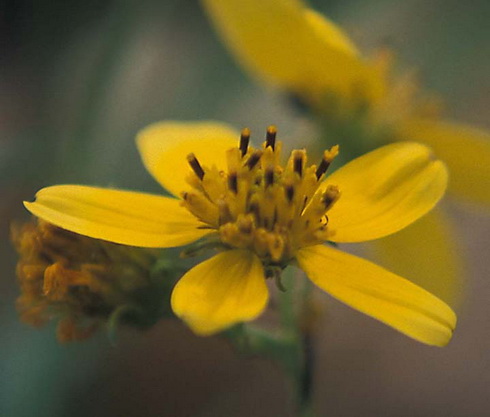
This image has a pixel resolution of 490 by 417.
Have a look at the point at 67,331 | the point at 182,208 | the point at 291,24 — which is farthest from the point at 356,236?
the point at 291,24

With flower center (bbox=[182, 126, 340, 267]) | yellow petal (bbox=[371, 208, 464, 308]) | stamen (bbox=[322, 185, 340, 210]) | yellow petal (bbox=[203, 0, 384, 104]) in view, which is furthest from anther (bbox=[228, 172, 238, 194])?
yellow petal (bbox=[371, 208, 464, 308])

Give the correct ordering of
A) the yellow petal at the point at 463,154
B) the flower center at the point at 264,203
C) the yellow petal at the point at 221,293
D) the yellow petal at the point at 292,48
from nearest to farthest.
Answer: the yellow petal at the point at 221,293 < the flower center at the point at 264,203 < the yellow petal at the point at 292,48 < the yellow petal at the point at 463,154

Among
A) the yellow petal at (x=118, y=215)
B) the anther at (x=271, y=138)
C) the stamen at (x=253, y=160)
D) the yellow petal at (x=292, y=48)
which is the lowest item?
the yellow petal at (x=118, y=215)

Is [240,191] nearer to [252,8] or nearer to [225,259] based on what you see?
[225,259]

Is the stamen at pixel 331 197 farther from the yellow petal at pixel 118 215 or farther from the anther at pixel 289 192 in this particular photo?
the yellow petal at pixel 118 215

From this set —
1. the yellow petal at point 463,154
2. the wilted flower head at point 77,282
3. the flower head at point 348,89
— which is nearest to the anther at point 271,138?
the wilted flower head at point 77,282

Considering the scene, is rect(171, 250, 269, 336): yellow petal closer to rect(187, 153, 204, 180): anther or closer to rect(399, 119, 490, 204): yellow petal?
rect(187, 153, 204, 180): anther

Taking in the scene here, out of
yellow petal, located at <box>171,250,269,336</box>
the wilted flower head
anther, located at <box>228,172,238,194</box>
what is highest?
anther, located at <box>228,172,238,194</box>
